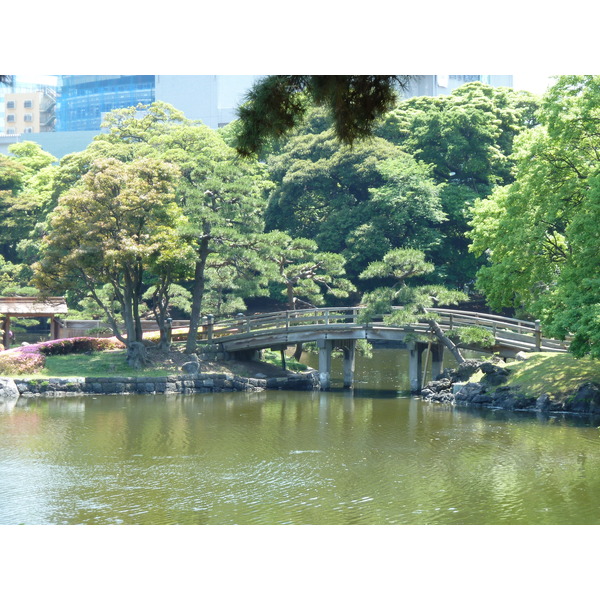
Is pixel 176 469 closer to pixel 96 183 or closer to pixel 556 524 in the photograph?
pixel 556 524

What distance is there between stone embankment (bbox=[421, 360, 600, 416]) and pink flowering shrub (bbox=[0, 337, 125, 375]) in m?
8.96

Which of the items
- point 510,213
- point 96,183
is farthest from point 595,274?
point 96,183

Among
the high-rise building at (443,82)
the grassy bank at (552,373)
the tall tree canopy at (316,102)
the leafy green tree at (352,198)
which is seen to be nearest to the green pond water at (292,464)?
the grassy bank at (552,373)

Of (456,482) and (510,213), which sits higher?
(510,213)

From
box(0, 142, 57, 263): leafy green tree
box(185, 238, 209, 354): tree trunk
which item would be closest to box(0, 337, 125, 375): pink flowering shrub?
box(185, 238, 209, 354): tree trunk

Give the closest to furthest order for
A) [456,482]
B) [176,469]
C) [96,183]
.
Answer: [456,482] → [176,469] → [96,183]

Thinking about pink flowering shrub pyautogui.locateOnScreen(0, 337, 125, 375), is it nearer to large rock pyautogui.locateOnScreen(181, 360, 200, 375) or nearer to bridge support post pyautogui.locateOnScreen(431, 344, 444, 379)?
large rock pyautogui.locateOnScreen(181, 360, 200, 375)

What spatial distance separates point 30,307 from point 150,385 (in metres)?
5.79

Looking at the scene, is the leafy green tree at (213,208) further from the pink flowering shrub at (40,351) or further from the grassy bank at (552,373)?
the grassy bank at (552,373)

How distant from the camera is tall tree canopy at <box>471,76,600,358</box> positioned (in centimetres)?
1465

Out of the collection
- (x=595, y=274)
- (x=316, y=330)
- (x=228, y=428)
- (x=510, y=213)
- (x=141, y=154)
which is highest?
(x=141, y=154)

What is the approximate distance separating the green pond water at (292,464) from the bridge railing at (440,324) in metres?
2.93

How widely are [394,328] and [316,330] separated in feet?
6.80

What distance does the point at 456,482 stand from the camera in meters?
11.1
